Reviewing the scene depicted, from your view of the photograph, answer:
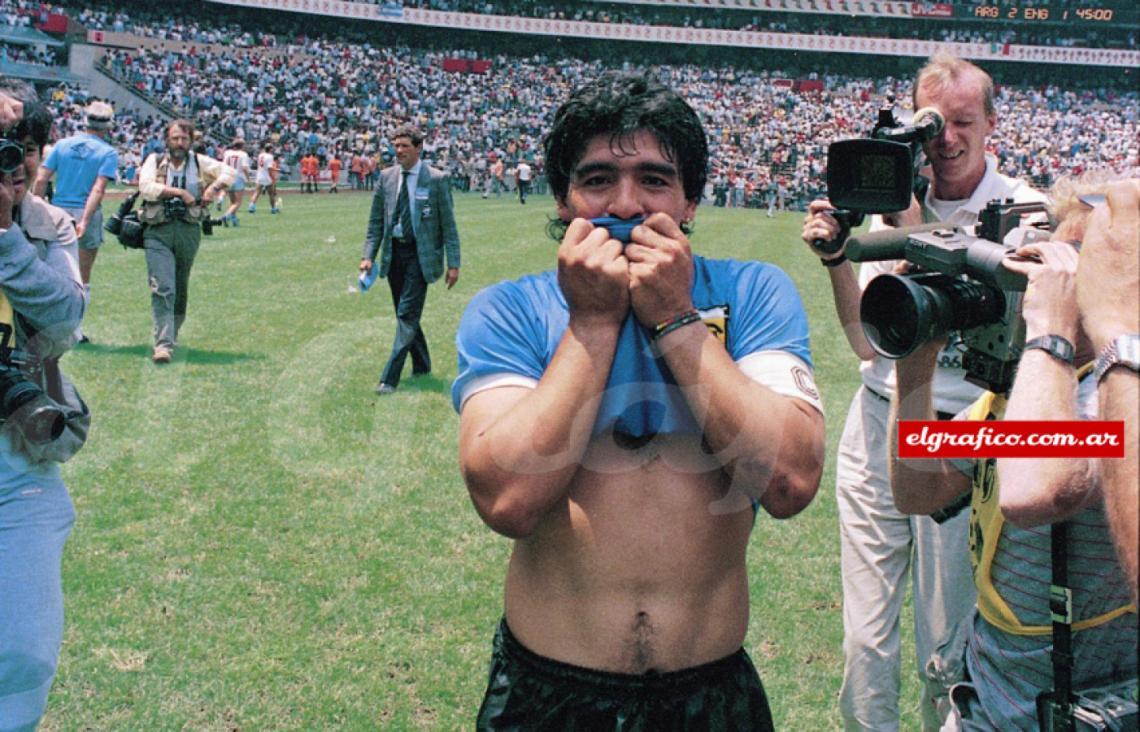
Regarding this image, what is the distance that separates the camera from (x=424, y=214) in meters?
9.45

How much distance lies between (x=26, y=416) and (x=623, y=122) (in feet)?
5.87

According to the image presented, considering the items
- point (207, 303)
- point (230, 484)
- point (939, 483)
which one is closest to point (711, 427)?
point (939, 483)

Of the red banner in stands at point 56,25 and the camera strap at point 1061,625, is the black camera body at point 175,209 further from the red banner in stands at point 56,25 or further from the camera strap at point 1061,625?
the red banner in stands at point 56,25

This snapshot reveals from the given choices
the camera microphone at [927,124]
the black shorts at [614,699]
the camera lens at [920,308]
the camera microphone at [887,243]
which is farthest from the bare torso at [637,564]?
the camera microphone at [927,124]

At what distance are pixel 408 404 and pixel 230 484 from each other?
2314mm

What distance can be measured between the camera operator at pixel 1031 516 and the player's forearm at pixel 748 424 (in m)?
0.38

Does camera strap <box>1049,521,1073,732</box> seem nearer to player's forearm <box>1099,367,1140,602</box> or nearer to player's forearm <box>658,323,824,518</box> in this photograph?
player's forearm <box>658,323,824,518</box>

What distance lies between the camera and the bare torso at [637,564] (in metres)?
2.14

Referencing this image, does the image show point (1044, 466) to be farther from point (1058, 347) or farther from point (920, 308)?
point (920, 308)

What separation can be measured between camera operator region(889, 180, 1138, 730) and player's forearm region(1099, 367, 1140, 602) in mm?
396

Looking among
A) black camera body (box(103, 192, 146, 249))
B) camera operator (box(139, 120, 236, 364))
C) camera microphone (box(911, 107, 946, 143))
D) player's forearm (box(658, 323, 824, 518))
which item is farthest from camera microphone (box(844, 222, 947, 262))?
black camera body (box(103, 192, 146, 249))

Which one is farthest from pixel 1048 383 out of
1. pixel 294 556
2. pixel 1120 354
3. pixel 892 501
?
pixel 294 556

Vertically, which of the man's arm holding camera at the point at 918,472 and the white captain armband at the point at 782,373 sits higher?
the white captain armband at the point at 782,373

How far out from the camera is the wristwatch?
143cm
